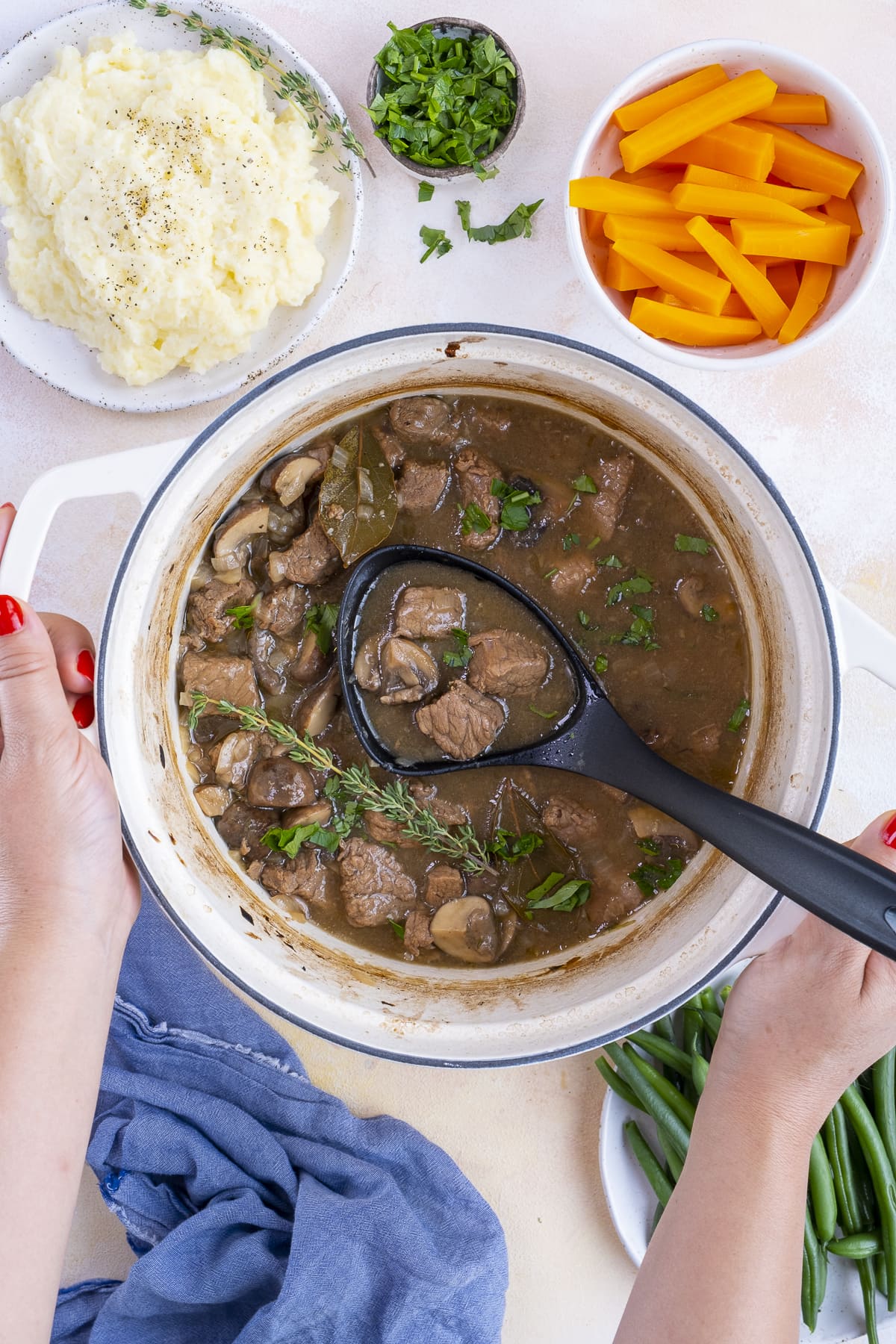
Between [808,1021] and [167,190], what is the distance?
7.47 feet

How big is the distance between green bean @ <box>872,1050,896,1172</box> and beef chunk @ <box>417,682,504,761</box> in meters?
1.21

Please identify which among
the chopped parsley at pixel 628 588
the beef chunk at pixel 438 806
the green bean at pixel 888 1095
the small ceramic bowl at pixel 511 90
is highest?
the small ceramic bowl at pixel 511 90

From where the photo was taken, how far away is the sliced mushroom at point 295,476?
2303 mm

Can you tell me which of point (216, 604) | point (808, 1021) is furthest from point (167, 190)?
point (808, 1021)

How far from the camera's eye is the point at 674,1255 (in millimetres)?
2102

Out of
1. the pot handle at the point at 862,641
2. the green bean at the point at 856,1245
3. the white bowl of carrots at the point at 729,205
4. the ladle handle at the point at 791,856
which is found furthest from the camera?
the green bean at the point at 856,1245

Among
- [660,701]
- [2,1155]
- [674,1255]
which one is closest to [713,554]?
[660,701]

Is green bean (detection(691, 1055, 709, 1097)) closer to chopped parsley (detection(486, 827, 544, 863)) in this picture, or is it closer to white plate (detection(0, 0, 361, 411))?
chopped parsley (detection(486, 827, 544, 863))

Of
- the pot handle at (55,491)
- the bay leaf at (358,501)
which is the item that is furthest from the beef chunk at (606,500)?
the pot handle at (55,491)

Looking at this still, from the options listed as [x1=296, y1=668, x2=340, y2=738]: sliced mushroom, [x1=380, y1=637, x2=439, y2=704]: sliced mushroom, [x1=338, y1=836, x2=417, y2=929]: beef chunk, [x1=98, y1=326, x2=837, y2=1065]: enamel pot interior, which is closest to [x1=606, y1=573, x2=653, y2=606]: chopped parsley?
[x1=98, y1=326, x2=837, y2=1065]: enamel pot interior

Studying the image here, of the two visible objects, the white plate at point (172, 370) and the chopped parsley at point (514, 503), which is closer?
the chopped parsley at point (514, 503)

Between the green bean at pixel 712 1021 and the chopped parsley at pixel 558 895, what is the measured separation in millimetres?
434

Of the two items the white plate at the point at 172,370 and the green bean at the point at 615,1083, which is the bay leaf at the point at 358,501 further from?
the green bean at the point at 615,1083

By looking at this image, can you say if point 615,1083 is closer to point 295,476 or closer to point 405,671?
point 405,671
